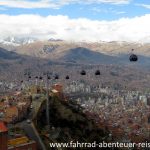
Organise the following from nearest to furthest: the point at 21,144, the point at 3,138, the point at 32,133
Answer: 1. the point at 3,138
2. the point at 21,144
3. the point at 32,133

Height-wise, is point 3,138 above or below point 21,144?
above

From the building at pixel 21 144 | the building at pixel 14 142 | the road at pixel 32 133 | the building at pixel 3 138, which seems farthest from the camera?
the road at pixel 32 133

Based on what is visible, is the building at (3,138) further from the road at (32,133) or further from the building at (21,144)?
the road at (32,133)

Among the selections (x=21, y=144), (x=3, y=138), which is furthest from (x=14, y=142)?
(x=3, y=138)

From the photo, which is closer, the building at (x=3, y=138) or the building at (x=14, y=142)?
the building at (x=3, y=138)

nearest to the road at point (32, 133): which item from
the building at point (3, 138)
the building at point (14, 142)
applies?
the building at point (14, 142)

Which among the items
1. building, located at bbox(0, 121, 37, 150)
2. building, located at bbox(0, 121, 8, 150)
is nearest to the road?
building, located at bbox(0, 121, 37, 150)

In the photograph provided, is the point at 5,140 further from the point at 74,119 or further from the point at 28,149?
the point at 74,119

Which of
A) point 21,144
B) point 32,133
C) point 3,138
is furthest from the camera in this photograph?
point 32,133

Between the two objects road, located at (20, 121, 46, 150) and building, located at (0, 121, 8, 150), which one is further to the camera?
road, located at (20, 121, 46, 150)

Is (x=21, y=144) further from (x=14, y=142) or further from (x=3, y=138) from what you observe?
(x=3, y=138)

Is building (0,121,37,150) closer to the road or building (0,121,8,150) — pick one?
building (0,121,8,150)

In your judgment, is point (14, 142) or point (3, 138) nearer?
point (3, 138)
